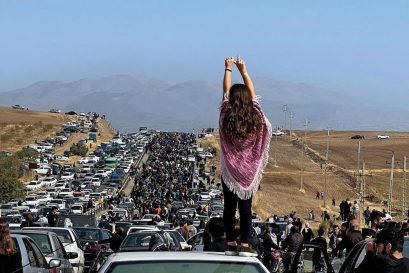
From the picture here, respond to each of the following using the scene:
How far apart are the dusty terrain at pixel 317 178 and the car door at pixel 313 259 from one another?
59.4 meters

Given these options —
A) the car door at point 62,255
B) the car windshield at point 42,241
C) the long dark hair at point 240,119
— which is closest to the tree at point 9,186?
the car door at point 62,255

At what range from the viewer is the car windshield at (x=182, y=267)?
6789mm

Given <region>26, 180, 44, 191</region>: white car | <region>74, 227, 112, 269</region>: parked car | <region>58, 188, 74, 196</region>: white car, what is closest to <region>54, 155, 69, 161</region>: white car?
<region>26, 180, 44, 191</region>: white car

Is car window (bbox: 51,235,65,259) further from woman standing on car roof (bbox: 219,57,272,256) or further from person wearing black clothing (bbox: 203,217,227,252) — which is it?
woman standing on car roof (bbox: 219,57,272,256)

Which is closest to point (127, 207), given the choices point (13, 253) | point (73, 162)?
point (13, 253)

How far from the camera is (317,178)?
12256 centimetres

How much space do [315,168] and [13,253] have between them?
126697 millimetres

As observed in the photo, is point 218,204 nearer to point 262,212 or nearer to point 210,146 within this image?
point 262,212

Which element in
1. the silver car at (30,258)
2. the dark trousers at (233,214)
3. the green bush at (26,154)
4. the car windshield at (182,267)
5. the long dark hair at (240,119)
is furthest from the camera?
the green bush at (26,154)

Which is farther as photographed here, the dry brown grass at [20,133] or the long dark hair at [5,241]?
the dry brown grass at [20,133]

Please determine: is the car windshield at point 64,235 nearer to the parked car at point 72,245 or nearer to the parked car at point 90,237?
the parked car at point 72,245

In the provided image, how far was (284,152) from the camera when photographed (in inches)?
6624

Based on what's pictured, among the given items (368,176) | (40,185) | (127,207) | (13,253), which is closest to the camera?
(13,253)

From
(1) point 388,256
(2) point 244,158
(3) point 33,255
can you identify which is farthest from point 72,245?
(2) point 244,158
